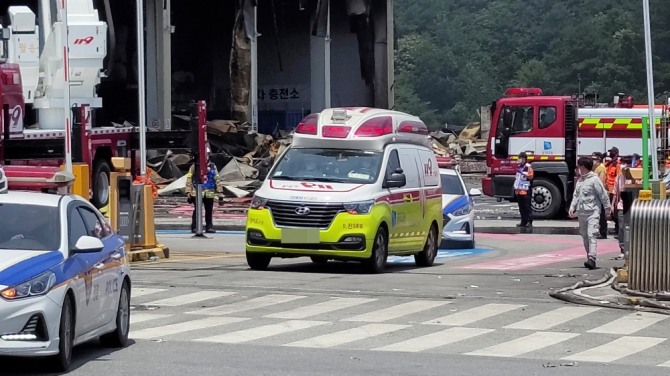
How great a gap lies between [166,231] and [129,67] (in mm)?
18605

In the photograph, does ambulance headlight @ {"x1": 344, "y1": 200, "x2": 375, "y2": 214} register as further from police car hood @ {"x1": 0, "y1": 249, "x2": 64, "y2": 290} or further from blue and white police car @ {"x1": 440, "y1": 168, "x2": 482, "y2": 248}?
police car hood @ {"x1": 0, "y1": 249, "x2": 64, "y2": 290}

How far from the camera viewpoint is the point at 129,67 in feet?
164

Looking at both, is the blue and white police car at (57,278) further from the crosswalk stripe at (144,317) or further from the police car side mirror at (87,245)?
the crosswalk stripe at (144,317)

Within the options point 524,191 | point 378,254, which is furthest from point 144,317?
point 524,191

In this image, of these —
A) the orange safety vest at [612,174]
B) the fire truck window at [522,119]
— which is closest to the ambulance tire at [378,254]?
the orange safety vest at [612,174]

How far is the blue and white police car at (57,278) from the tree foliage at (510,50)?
8150 centimetres

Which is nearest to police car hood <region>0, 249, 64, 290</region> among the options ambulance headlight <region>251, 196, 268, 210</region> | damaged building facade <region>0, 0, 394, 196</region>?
ambulance headlight <region>251, 196, 268, 210</region>

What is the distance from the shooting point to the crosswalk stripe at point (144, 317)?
14761 millimetres

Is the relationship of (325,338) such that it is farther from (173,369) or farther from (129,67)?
(129,67)

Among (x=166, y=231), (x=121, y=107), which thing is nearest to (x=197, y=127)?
(x=166, y=231)

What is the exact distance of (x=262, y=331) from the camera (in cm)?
1388

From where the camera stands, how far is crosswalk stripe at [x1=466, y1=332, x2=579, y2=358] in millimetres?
12555

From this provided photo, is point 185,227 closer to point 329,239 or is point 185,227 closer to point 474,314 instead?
point 329,239

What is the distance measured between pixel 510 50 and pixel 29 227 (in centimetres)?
11344
